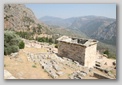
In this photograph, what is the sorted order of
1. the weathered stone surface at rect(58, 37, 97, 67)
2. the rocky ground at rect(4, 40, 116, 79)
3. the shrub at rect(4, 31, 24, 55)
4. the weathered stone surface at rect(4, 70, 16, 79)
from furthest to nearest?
the weathered stone surface at rect(58, 37, 97, 67) → the shrub at rect(4, 31, 24, 55) → the rocky ground at rect(4, 40, 116, 79) → the weathered stone surface at rect(4, 70, 16, 79)

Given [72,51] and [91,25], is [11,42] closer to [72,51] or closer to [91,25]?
[72,51]

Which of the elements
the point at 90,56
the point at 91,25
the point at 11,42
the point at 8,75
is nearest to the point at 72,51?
the point at 90,56

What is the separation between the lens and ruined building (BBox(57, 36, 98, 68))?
21.7 feet

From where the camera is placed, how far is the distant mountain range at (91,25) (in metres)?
6.25

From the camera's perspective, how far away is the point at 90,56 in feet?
21.8

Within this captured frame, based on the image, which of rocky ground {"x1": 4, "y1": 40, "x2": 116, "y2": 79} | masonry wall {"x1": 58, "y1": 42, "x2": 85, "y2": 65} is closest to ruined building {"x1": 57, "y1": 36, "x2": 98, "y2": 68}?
masonry wall {"x1": 58, "y1": 42, "x2": 85, "y2": 65}

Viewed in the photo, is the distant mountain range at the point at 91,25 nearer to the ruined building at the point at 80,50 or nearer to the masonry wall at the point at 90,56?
the ruined building at the point at 80,50

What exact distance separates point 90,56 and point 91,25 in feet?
3.07

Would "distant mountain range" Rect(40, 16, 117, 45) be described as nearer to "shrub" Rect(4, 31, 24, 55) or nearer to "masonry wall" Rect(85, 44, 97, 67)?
"masonry wall" Rect(85, 44, 97, 67)

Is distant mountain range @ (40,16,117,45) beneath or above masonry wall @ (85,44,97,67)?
above

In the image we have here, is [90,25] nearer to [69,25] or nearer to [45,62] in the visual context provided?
[69,25]

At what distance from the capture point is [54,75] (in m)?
6.01

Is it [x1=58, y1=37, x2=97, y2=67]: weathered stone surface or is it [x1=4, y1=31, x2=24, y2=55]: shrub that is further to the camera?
[x1=58, y1=37, x2=97, y2=67]: weathered stone surface
